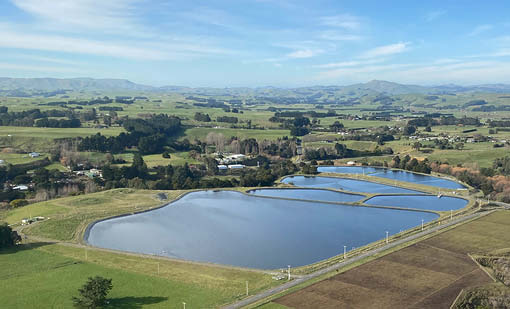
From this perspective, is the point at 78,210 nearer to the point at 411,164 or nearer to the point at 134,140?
the point at 134,140

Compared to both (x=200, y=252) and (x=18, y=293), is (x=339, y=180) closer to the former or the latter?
(x=200, y=252)

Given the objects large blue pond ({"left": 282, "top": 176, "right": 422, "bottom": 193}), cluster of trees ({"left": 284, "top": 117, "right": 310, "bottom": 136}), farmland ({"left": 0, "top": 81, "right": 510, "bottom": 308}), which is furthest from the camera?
cluster of trees ({"left": 284, "top": 117, "right": 310, "bottom": 136})

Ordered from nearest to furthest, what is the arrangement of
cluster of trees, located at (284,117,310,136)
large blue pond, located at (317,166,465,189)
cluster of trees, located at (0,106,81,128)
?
large blue pond, located at (317,166,465,189), cluster of trees, located at (0,106,81,128), cluster of trees, located at (284,117,310,136)

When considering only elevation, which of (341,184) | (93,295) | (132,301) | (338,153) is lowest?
(132,301)

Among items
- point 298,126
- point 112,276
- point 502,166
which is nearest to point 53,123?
point 298,126

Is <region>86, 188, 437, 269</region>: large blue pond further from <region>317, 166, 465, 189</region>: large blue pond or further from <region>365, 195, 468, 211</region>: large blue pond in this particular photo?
<region>317, 166, 465, 189</region>: large blue pond

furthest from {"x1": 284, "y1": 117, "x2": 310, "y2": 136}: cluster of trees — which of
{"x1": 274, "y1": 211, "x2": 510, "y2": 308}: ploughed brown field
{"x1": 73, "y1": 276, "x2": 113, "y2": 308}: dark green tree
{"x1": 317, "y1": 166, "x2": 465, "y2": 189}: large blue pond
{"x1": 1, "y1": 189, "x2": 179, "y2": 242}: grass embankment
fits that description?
{"x1": 73, "y1": 276, "x2": 113, "y2": 308}: dark green tree

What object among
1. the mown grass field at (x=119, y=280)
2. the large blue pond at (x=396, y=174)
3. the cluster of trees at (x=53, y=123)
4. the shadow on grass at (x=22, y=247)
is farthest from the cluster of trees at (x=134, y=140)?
the mown grass field at (x=119, y=280)
